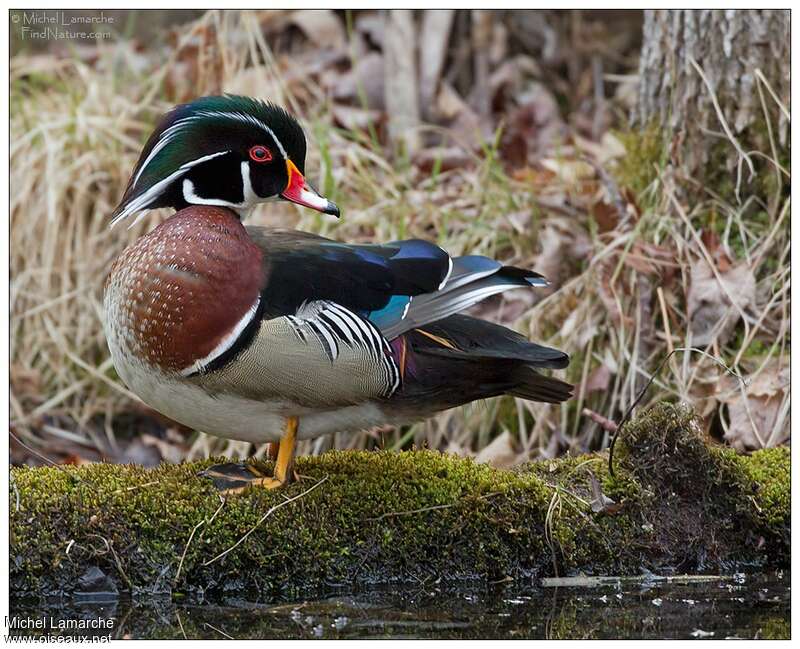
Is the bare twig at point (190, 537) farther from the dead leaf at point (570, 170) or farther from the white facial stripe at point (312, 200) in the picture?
the dead leaf at point (570, 170)

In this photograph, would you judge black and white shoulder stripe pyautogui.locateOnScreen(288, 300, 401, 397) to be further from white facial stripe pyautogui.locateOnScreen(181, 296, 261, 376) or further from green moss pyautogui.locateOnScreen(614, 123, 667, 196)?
green moss pyautogui.locateOnScreen(614, 123, 667, 196)

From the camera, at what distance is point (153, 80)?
611 cm

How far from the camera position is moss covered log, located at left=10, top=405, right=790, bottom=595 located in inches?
118

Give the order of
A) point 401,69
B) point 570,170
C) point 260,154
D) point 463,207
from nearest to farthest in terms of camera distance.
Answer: point 260,154 < point 463,207 < point 570,170 < point 401,69

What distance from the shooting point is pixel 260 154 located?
128 inches

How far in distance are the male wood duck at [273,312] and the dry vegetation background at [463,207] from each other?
0.59 m

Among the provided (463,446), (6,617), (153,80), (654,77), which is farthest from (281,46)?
(6,617)

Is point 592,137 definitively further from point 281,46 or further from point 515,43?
point 281,46

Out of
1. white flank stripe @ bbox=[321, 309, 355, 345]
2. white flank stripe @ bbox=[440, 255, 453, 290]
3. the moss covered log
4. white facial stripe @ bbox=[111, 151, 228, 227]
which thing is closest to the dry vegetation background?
the moss covered log

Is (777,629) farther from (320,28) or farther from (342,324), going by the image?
(320,28)

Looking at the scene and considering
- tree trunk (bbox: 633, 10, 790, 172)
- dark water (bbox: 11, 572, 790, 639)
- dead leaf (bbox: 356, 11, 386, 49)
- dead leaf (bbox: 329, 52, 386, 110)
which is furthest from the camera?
dead leaf (bbox: 356, 11, 386, 49)

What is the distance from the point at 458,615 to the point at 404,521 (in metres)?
0.32

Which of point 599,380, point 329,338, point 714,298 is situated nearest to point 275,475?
point 329,338

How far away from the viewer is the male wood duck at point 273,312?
121 inches
